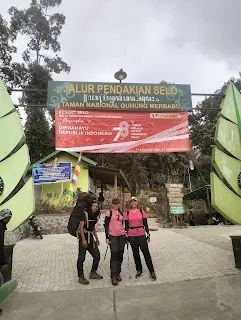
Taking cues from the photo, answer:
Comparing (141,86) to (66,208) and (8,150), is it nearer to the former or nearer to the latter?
(8,150)

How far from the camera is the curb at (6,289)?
441 cm

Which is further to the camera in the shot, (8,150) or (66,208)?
(66,208)

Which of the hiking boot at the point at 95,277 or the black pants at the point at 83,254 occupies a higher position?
the black pants at the point at 83,254

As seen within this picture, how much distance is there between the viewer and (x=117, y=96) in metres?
7.18

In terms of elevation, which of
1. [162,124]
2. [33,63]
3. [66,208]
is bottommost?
[66,208]

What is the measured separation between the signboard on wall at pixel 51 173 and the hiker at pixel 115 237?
10712mm

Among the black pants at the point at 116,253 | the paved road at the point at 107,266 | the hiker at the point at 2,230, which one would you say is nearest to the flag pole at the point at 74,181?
the paved road at the point at 107,266

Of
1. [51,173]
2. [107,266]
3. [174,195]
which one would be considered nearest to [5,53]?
[51,173]

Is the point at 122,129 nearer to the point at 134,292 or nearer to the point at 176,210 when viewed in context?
the point at 134,292

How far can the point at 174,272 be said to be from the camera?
607cm

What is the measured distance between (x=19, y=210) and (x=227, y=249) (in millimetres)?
5987

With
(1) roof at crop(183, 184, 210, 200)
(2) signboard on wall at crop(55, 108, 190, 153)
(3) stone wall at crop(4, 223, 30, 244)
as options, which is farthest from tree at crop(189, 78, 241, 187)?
(2) signboard on wall at crop(55, 108, 190, 153)

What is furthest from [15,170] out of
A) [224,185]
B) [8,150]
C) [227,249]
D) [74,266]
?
[227,249]

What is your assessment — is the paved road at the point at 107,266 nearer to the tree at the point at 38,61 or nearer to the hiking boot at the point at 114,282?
the hiking boot at the point at 114,282
